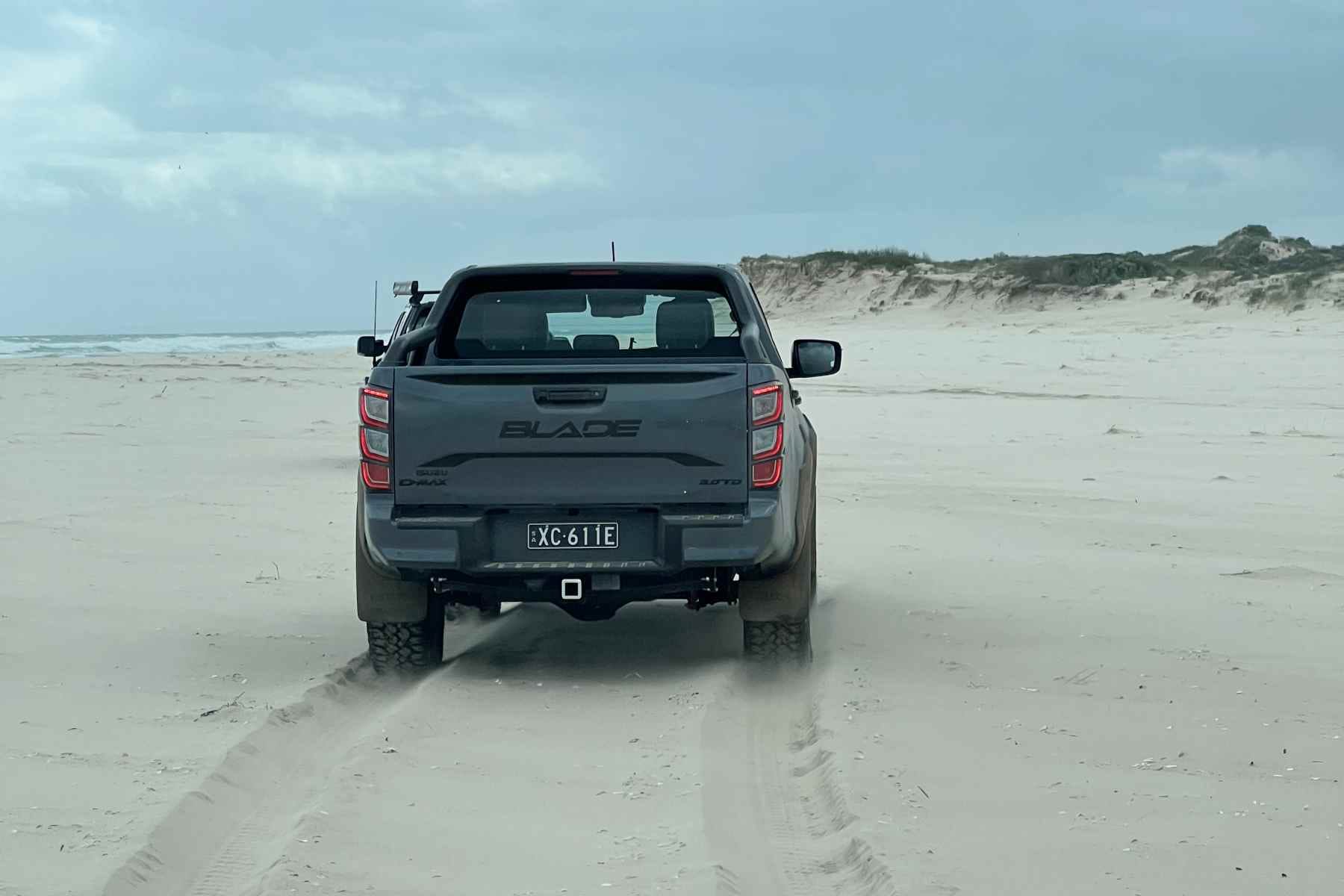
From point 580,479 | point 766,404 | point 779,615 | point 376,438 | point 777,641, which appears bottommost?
point 777,641

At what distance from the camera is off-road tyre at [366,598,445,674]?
7.03m

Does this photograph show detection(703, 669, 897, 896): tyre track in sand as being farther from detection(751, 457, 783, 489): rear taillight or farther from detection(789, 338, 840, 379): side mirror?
detection(789, 338, 840, 379): side mirror

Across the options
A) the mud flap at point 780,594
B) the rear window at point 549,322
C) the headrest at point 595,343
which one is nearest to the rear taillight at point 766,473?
the mud flap at point 780,594

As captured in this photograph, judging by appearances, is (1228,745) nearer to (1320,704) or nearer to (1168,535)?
(1320,704)

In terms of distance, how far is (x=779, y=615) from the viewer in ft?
22.6

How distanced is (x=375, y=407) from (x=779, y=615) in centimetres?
189

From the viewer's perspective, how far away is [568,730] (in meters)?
6.04

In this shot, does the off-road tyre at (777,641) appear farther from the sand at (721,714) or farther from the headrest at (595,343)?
the headrest at (595,343)

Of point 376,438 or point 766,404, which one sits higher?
point 766,404

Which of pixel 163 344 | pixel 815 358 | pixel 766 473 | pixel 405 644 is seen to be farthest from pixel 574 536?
pixel 163 344

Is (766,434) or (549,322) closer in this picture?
(766,434)

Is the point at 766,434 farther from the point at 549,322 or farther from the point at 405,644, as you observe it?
the point at 405,644

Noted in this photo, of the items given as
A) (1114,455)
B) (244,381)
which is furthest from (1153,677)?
(244,381)

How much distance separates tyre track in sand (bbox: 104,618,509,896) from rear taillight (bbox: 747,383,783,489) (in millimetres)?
1670
